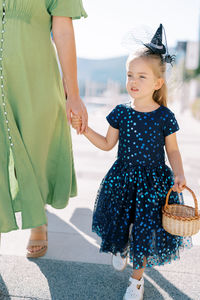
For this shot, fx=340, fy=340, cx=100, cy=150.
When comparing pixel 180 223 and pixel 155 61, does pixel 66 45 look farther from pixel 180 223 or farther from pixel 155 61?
pixel 180 223

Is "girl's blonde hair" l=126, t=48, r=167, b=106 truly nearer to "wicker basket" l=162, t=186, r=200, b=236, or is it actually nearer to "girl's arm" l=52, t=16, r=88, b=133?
"girl's arm" l=52, t=16, r=88, b=133

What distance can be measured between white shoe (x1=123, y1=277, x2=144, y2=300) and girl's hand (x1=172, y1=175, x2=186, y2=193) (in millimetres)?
533

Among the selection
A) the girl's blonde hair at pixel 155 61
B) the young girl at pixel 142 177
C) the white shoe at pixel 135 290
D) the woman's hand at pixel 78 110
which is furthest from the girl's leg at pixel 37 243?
the girl's blonde hair at pixel 155 61

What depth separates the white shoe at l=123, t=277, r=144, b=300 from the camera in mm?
1741

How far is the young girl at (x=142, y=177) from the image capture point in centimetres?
173

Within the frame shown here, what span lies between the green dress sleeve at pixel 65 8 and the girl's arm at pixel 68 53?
3 cm

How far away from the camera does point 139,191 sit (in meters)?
1.74

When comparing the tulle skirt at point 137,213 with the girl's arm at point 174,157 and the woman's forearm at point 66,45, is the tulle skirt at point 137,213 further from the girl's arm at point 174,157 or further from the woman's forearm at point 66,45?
the woman's forearm at point 66,45

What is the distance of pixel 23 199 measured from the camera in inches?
70.1

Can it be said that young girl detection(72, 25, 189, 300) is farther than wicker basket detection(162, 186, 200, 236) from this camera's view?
Yes

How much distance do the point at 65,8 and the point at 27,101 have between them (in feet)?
1.67

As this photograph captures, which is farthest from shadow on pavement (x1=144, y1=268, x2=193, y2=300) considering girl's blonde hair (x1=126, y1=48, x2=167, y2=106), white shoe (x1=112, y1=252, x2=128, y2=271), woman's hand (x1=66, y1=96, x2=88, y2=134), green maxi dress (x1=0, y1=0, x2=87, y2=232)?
girl's blonde hair (x1=126, y1=48, x2=167, y2=106)

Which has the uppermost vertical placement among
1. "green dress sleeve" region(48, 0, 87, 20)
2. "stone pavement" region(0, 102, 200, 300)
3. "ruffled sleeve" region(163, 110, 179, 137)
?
"green dress sleeve" region(48, 0, 87, 20)

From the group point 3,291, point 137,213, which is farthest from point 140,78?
point 3,291
